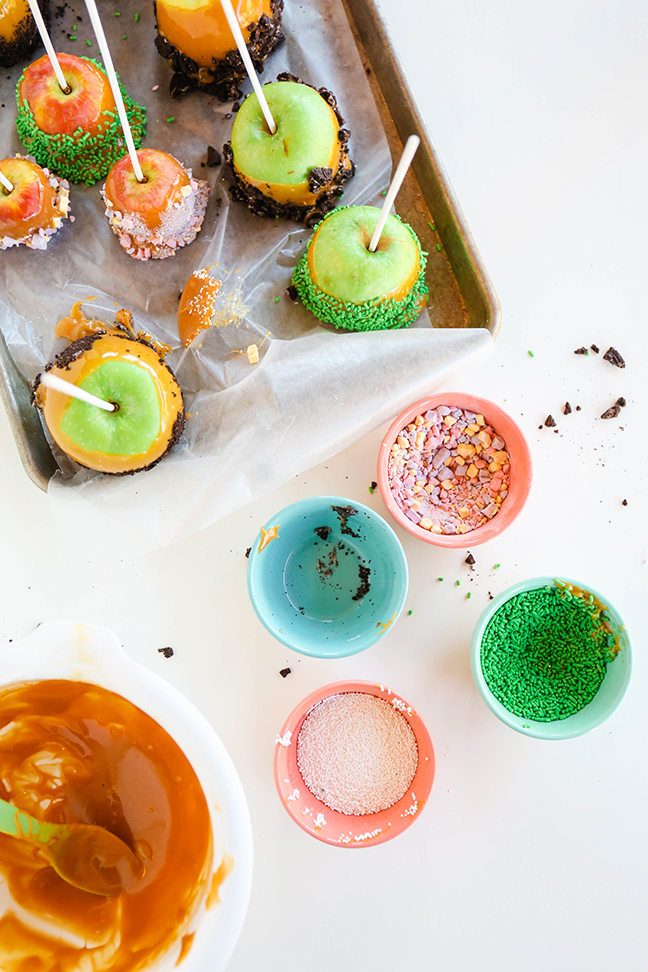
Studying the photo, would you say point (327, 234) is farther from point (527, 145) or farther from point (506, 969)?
point (506, 969)

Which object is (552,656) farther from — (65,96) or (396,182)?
(65,96)

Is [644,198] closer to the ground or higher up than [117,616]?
higher up

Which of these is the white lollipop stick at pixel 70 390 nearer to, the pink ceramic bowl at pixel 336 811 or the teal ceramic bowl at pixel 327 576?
the teal ceramic bowl at pixel 327 576

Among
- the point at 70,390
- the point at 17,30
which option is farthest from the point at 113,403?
the point at 17,30

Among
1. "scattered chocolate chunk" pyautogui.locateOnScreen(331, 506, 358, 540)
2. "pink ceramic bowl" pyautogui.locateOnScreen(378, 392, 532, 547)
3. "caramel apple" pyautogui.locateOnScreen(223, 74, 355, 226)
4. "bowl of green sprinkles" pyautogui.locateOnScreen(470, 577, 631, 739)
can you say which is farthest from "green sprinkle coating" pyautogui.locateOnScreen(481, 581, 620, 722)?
"caramel apple" pyautogui.locateOnScreen(223, 74, 355, 226)

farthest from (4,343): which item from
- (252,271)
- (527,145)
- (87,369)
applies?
(527,145)

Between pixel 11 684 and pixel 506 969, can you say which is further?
pixel 506 969

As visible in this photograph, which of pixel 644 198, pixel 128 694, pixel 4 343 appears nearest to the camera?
pixel 128 694
